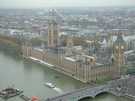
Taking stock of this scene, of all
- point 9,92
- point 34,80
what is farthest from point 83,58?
point 9,92

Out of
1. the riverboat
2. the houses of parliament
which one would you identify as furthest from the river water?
the houses of parliament

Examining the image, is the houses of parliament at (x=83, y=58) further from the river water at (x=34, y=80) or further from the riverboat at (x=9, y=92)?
the riverboat at (x=9, y=92)

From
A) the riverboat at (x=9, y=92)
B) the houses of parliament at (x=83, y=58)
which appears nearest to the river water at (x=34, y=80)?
the riverboat at (x=9, y=92)

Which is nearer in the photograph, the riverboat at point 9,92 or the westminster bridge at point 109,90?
the westminster bridge at point 109,90

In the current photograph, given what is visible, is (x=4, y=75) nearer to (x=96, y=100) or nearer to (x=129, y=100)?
(x=96, y=100)

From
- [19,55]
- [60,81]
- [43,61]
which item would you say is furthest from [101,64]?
[19,55]

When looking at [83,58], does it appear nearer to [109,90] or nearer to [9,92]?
[109,90]
